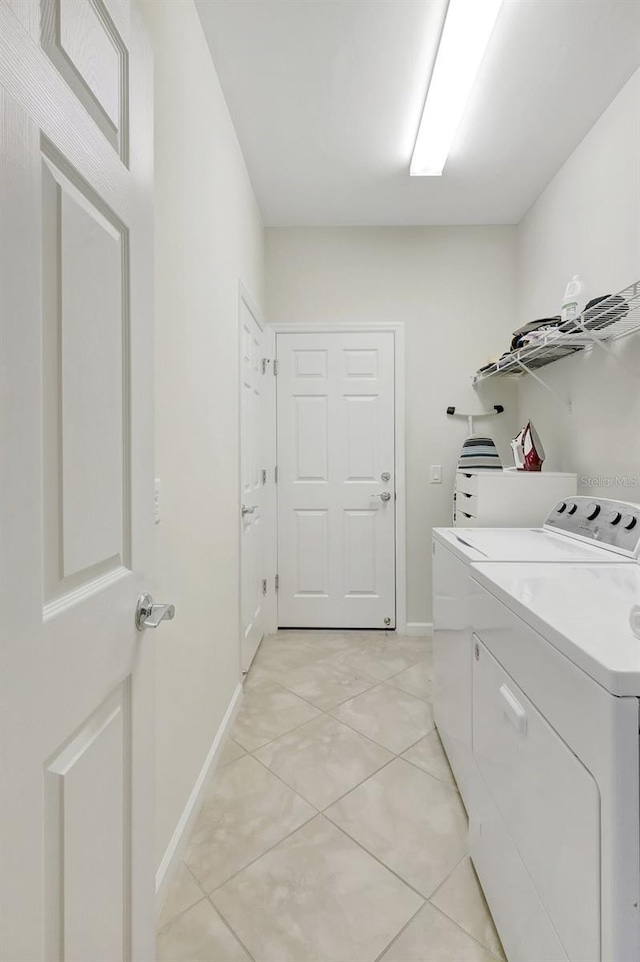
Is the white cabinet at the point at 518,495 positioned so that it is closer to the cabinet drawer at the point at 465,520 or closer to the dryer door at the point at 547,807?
the cabinet drawer at the point at 465,520

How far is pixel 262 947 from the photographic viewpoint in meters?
1.06

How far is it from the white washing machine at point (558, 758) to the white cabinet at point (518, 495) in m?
0.88

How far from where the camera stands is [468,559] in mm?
1372

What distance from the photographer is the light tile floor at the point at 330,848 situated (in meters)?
1.08

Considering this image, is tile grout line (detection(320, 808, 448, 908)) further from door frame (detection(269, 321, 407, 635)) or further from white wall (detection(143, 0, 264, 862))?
door frame (detection(269, 321, 407, 635))

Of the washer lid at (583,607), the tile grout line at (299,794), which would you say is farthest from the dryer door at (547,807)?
the tile grout line at (299,794)

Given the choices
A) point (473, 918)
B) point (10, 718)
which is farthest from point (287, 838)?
point (10, 718)

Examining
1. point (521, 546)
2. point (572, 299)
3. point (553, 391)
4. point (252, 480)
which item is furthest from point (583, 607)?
point (252, 480)

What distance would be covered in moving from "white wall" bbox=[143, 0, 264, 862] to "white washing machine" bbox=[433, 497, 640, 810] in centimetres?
87

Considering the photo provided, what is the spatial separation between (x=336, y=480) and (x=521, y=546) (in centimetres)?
152

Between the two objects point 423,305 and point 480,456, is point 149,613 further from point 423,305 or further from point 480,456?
point 423,305

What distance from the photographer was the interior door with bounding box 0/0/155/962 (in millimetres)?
488

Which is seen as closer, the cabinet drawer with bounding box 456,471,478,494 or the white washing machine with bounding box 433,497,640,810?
the white washing machine with bounding box 433,497,640,810

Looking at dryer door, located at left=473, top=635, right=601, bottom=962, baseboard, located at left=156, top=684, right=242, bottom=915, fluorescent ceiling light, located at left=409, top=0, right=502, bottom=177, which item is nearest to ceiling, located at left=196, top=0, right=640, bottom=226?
fluorescent ceiling light, located at left=409, top=0, right=502, bottom=177
